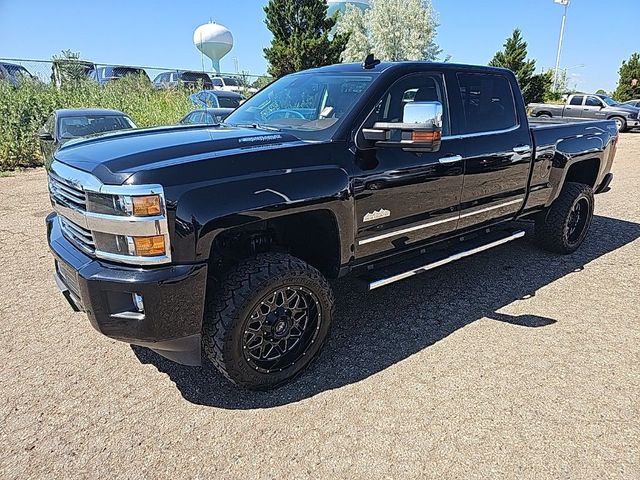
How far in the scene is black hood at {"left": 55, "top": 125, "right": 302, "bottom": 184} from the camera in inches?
94.2

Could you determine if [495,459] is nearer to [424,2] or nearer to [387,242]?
[387,242]

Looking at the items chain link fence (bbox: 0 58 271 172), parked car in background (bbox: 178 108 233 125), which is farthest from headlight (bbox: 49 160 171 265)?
chain link fence (bbox: 0 58 271 172)

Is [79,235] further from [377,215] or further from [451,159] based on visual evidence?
[451,159]

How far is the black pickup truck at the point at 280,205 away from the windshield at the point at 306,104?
0.02m

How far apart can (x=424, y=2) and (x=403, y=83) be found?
46.9 meters

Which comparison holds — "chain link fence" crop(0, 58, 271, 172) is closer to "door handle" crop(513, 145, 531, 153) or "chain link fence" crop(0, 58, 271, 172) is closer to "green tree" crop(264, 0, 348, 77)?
"green tree" crop(264, 0, 348, 77)

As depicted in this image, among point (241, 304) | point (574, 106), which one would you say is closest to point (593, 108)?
point (574, 106)

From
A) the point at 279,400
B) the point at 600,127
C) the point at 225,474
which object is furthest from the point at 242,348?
the point at 600,127

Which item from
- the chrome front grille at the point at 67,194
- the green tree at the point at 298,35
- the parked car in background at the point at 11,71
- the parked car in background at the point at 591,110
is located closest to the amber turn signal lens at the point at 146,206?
the chrome front grille at the point at 67,194

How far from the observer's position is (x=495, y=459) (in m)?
2.28

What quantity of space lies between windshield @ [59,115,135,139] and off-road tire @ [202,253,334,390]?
6620 mm

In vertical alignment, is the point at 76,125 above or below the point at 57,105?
below

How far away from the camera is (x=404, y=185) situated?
328 centimetres

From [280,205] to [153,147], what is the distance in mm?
794
